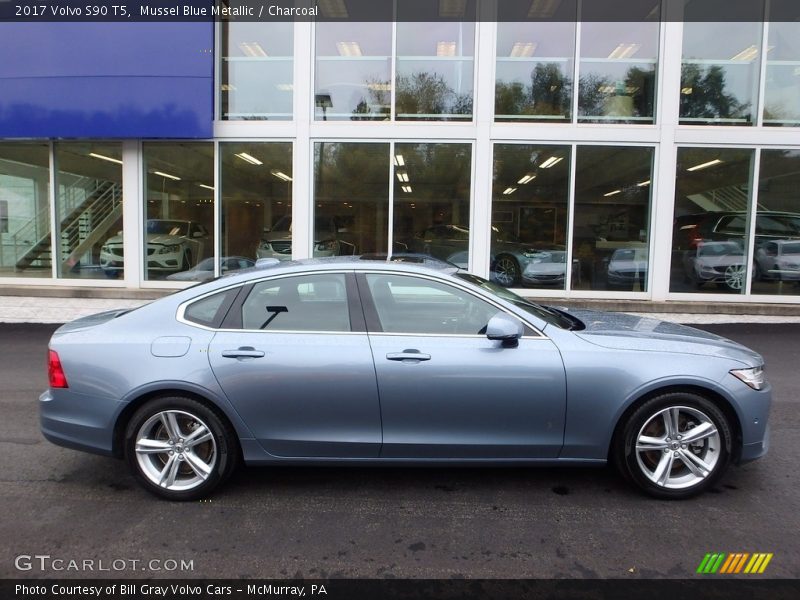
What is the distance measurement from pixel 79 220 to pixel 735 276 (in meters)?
13.4

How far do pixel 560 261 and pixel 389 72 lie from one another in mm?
5059

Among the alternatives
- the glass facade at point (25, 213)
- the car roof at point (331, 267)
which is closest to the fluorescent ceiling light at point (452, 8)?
the glass facade at point (25, 213)

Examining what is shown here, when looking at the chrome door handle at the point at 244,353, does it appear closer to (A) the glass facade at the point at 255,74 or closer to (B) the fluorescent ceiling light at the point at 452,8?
(A) the glass facade at the point at 255,74

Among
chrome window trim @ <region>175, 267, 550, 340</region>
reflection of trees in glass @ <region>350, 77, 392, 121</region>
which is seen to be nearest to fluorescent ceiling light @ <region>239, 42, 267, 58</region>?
reflection of trees in glass @ <region>350, 77, 392, 121</region>

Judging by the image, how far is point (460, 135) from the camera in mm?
11070

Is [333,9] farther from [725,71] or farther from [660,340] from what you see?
[660,340]

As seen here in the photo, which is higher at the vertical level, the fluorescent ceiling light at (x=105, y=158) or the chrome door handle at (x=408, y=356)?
the fluorescent ceiling light at (x=105, y=158)

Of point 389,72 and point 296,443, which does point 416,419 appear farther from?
point 389,72

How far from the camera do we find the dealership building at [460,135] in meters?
10.8

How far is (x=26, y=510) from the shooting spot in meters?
3.46

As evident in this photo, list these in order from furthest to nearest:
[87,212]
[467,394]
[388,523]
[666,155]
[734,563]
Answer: [87,212] → [666,155] → [467,394] → [388,523] → [734,563]

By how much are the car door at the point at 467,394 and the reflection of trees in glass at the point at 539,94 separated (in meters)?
8.64

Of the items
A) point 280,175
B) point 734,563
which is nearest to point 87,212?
point 280,175

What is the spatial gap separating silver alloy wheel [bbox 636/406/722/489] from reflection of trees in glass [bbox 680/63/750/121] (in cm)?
933
